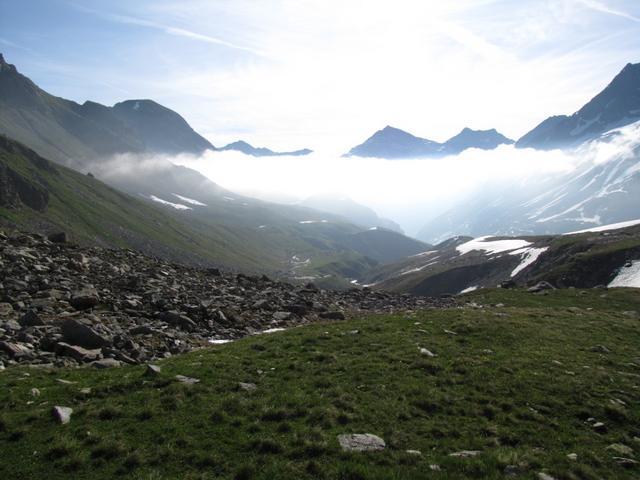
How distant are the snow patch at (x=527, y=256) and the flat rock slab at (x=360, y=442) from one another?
155035 mm

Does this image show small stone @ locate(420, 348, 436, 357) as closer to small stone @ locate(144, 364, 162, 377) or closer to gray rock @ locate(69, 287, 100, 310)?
small stone @ locate(144, 364, 162, 377)

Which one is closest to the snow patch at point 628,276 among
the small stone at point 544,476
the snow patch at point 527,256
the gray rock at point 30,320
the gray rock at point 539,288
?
the gray rock at point 539,288

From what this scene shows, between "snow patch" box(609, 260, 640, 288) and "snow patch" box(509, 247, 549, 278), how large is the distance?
184ft

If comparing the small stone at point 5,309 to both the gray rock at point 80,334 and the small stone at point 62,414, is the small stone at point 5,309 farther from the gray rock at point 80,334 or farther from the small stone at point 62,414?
the small stone at point 62,414

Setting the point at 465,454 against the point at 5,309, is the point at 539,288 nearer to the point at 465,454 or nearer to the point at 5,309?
the point at 465,454

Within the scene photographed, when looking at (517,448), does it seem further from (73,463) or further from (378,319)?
(378,319)

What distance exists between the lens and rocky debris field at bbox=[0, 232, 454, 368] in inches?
835

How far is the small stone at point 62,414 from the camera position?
1353 centimetres

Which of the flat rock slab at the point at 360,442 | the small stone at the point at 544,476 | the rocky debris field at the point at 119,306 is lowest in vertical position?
the rocky debris field at the point at 119,306

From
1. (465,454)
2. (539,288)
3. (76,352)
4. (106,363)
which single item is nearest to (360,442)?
(465,454)

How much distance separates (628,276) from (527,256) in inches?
3360

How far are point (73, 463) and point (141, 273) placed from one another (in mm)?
30099

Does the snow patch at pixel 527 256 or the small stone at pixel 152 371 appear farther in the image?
the snow patch at pixel 527 256

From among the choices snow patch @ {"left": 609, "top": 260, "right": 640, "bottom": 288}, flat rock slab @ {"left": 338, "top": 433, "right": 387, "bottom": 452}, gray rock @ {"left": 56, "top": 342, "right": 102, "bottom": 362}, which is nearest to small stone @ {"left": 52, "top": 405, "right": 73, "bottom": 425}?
gray rock @ {"left": 56, "top": 342, "right": 102, "bottom": 362}
